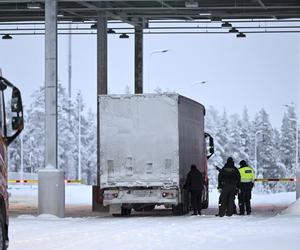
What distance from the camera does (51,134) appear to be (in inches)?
1241

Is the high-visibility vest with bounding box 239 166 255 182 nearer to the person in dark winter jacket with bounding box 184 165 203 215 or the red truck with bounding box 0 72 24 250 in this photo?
the person in dark winter jacket with bounding box 184 165 203 215

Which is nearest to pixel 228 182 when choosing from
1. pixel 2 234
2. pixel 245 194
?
pixel 245 194

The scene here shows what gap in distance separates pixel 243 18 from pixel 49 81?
16277mm

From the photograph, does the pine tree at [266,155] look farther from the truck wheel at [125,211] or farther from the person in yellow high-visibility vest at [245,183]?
the truck wheel at [125,211]

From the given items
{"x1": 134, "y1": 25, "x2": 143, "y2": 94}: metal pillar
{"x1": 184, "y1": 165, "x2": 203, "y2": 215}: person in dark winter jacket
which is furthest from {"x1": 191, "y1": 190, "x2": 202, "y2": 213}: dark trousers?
{"x1": 134, "y1": 25, "x2": 143, "y2": 94}: metal pillar

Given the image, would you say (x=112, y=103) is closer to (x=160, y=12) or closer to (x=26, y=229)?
(x=26, y=229)

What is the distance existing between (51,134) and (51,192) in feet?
5.98

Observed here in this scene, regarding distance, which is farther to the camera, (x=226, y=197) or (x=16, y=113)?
(x=226, y=197)

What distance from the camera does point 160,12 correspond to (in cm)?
4219

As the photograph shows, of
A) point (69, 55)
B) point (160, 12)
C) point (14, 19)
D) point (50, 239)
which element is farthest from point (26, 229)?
point (69, 55)

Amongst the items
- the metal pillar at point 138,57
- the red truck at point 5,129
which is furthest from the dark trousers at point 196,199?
the red truck at point 5,129

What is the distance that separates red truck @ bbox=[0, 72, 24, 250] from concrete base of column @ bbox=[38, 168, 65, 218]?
51.2 feet

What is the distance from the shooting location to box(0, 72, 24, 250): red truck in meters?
14.8

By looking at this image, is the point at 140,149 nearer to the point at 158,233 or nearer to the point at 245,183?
the point at 245,183
